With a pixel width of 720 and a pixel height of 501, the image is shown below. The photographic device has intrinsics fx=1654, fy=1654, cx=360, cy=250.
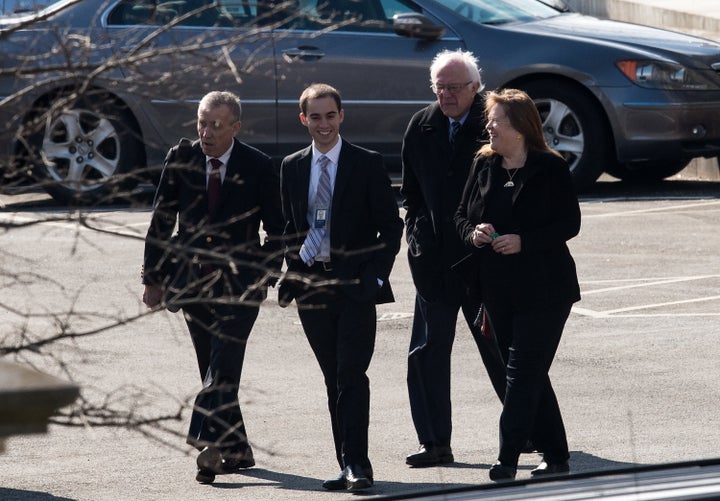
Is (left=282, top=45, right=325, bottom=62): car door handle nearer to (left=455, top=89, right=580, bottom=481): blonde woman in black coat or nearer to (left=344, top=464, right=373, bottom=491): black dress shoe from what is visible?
(left=455, top=89, right=580, bottom=481): blonde woman in black coat

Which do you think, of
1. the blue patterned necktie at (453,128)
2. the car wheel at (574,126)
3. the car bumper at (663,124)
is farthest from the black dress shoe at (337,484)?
the car bumper at (663,124)

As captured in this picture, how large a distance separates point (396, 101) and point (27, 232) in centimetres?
316

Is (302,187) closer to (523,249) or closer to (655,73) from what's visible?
(523,249)

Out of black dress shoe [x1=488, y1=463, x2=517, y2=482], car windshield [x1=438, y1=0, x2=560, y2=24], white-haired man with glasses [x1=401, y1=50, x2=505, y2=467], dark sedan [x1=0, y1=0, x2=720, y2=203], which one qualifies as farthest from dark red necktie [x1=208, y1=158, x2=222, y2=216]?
car windshield [x1=438, y1=0, x2=560, y2=24]

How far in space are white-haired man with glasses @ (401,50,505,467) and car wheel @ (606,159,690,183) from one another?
752 centimetres

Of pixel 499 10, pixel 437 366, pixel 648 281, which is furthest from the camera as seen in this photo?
pixel 499 10

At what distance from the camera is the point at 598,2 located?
31.0 m

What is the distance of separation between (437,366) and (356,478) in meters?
0.78

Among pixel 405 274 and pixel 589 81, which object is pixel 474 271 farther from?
pixel 589 81

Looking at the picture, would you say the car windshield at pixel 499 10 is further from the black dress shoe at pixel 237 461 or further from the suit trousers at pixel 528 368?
the suit trousers at pixel 528 368

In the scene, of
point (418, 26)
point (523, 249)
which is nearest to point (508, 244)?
point (523, 249)

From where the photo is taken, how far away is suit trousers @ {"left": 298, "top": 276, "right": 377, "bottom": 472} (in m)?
6.76

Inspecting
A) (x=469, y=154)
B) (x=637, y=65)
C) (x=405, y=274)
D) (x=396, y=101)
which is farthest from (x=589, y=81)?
(x=469, y=154)

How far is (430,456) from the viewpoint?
23.3 ft
